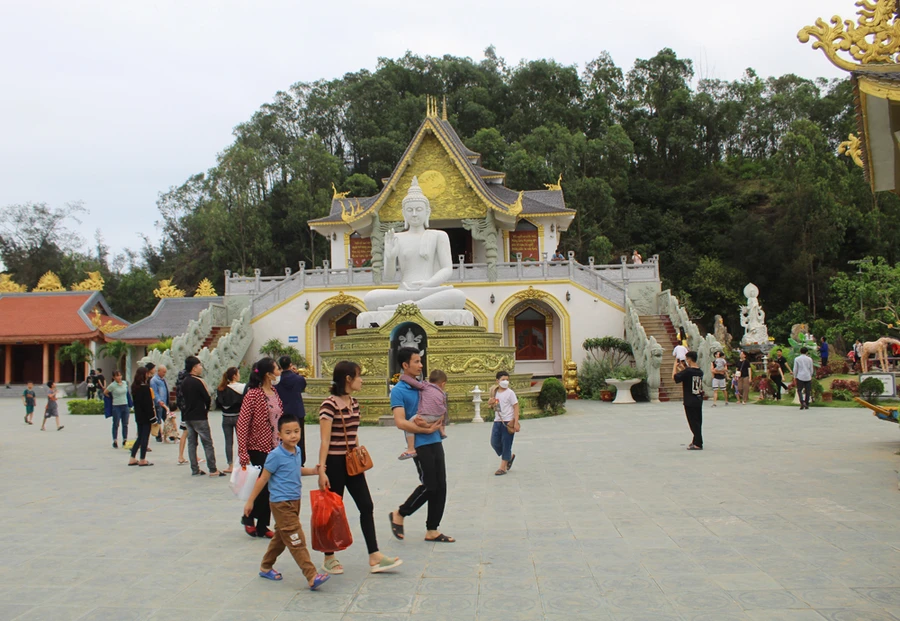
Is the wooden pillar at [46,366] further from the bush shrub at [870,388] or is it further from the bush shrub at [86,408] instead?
the bush shrub at [870,388]

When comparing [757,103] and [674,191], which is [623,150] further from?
[757,103]

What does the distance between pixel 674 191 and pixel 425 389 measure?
145 ft

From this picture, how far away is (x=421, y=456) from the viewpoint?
5.81m

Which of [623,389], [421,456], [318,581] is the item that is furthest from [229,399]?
[623,389]

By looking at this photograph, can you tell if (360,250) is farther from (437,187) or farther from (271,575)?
(271,575)

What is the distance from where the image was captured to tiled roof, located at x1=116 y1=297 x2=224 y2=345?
29.9 meters

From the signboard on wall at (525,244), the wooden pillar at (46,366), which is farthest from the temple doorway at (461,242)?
the wooden pillar at (46,366)

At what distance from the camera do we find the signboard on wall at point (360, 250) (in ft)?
108

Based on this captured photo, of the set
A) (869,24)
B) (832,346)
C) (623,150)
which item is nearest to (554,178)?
(623,150)

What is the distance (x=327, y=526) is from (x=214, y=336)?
74.2 ft

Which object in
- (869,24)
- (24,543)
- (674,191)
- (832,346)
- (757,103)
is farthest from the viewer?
(757,103)

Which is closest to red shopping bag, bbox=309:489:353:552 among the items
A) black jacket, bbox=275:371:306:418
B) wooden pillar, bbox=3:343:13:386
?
black jacket, bbox=275:371:306:418

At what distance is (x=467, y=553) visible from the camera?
18.0ft

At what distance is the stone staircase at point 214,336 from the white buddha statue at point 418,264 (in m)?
9.76
